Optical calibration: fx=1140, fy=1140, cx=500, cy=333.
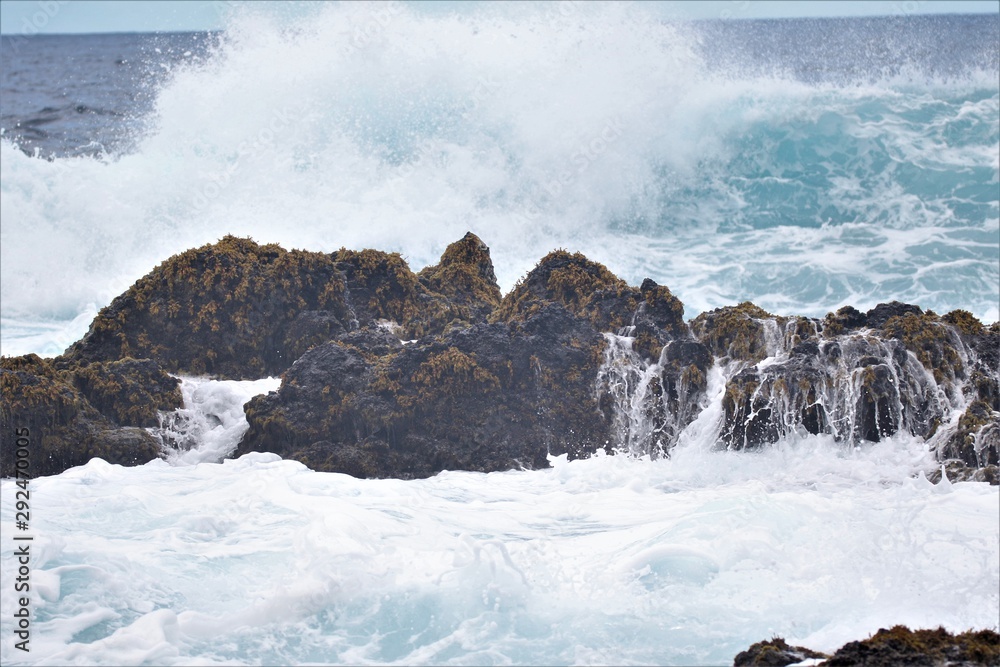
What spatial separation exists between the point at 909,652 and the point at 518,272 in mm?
11728

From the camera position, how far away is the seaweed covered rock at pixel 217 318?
983 cm

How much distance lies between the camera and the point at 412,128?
71.1 ft

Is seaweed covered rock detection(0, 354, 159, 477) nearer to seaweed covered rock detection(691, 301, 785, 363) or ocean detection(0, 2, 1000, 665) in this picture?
ocean detection(0, 2, 1000, 665)

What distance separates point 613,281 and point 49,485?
507 cm

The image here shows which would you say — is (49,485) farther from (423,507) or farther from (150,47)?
(150,47)

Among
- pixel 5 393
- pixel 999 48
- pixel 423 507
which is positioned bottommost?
pixel 423 507

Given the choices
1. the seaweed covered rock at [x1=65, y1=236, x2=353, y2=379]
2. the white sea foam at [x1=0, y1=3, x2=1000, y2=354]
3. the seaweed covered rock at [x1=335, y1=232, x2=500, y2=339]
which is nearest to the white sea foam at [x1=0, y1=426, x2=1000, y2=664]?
the seaweed covered rock at [x1=65, y1=236, x2=353, y2=379]

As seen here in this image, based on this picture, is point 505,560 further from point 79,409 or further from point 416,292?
point 416,292

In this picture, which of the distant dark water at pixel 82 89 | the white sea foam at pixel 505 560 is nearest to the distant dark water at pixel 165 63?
the distant dark water at pixel 82 89

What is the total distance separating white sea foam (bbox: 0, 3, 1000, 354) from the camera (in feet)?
56.2

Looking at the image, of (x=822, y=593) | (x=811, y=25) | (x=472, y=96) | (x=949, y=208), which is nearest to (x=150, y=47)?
(x=811, y=25)

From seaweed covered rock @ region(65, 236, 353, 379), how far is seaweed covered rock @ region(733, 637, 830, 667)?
530cm

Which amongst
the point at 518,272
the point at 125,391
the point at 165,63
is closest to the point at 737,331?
the point at 125,391

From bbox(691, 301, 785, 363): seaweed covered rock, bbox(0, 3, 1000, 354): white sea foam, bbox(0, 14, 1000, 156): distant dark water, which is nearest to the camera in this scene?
bbox(691, 301, 785, 363): seaweed covered rock
